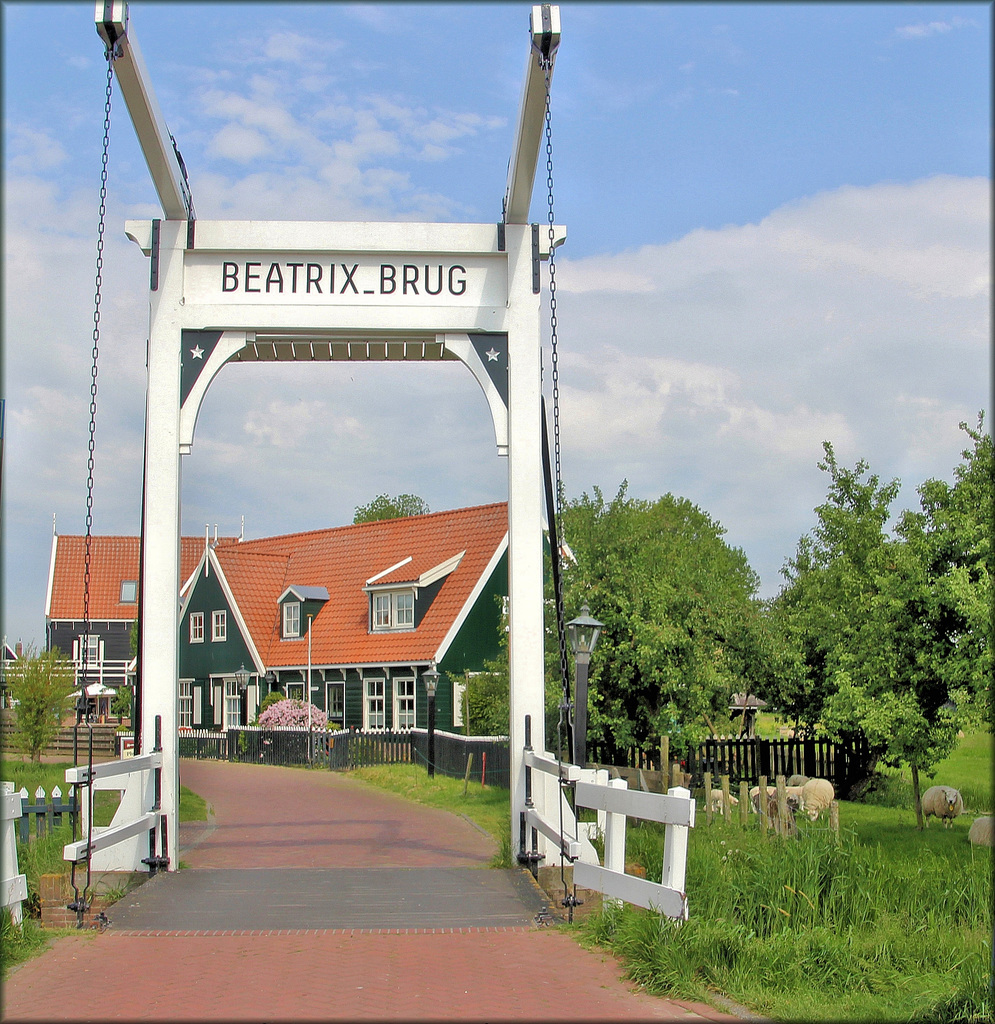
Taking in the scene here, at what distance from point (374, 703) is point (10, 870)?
22817 mm

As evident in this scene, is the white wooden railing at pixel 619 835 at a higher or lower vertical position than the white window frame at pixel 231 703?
higher

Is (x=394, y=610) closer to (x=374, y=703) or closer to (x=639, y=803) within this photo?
(x=374, y=703)

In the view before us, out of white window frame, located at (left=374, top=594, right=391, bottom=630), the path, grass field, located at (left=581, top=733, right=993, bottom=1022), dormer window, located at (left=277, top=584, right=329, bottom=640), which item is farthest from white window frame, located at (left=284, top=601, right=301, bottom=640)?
grass field, located at (left=581, top=733, right=993, bottom=1022)

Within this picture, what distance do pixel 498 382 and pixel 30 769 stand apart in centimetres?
1574

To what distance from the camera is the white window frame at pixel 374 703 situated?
29156 mm

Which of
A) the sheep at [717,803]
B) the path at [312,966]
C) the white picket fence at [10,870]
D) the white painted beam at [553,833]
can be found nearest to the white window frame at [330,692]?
the sheep at [717,803]

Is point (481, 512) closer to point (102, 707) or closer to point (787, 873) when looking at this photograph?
point (102, 707)

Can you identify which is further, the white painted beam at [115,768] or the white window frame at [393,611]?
the white window frame at [393,611]

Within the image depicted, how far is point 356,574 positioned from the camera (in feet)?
107

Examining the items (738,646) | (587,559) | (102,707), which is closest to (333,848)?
(587,559)

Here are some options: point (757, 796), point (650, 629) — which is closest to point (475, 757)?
point (650, 629)

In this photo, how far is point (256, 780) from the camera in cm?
2145

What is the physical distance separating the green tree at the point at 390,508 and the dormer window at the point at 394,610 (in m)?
27.8

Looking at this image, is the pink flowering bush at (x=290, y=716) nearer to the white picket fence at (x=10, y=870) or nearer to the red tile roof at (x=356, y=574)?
the red tile roof at (x=356, y=574)
